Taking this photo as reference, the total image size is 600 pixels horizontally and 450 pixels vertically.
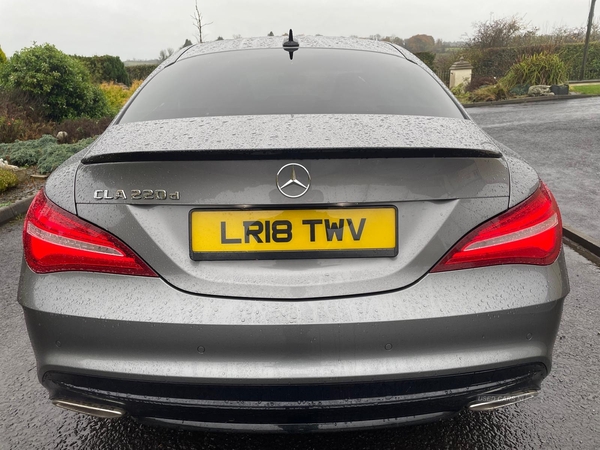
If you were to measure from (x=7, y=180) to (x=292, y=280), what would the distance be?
21.5 ft

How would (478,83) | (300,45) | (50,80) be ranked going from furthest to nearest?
(478,83) → (50,80) → (300,45)

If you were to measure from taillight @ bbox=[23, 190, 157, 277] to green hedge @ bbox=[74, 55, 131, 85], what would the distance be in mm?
22889

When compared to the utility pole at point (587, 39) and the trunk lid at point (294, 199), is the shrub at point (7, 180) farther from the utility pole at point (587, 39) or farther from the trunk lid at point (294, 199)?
the utility pole at point (587, 39)

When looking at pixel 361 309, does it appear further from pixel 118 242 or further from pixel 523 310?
pixel 118 242

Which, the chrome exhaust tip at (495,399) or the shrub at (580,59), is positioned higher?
the chrome exhaust tip at (495,399)

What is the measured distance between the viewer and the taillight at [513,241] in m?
1.69

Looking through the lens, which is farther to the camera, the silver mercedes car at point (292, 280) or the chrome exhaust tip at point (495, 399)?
the chrome exhaust tip at point (495, 399)

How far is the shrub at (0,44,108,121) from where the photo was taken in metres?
12.3

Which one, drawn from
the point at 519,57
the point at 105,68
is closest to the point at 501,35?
the point at 519,57

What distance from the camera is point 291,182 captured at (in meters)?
1.61

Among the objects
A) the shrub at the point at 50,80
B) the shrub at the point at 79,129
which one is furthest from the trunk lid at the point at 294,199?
the shrub at the point at 50,80

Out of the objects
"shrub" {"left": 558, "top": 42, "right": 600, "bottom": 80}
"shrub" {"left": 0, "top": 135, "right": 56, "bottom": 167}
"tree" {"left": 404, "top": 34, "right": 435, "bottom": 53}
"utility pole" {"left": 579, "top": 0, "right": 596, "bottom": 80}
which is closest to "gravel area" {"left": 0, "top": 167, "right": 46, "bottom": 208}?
"shrub" {"left": 0, "top": 135, "right": 56, "bottom": 167}

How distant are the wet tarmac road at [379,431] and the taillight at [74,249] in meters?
0.94

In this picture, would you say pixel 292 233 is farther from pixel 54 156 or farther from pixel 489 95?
pixel 489 95
